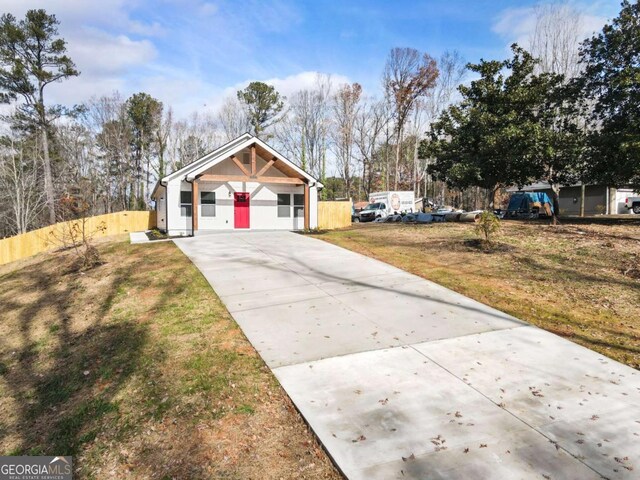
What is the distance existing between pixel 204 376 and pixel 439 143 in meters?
19.1

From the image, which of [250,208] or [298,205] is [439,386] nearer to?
[250,208]

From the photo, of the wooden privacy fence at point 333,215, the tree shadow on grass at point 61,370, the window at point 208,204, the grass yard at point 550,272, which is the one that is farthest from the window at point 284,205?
the tree shadow on grass at point 61,370

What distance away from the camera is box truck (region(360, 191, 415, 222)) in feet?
103

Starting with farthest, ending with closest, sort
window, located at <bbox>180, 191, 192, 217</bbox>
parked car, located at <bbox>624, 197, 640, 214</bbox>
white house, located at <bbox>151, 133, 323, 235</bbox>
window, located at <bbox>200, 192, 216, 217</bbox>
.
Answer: parked car, located at <bbox>624, 197, 640, 214</bbox>, window, located at <bbox>200, 192, 216, 217</bbox>, window, located at <bbox>180, 191, 192, 217</bbox>, white house, located at <bbox>151, 133, 323, 235</bbox>

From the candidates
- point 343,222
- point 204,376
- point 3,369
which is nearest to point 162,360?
point 204,376

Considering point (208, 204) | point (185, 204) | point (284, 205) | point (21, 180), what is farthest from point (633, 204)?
Answer: point (21, 180)

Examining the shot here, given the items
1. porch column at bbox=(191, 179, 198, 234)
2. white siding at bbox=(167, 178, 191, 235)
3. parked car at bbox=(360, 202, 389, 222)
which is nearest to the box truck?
parked car at bbox=(360, 202, 389, 222)

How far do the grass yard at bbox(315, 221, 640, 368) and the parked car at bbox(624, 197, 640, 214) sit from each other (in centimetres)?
2047

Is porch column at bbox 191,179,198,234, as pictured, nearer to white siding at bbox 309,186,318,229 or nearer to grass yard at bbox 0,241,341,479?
white siding at bbox 309,186,318,229

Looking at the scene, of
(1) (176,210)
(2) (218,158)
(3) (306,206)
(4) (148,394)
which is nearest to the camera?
(4) (148,394)

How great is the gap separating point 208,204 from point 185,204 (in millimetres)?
1071

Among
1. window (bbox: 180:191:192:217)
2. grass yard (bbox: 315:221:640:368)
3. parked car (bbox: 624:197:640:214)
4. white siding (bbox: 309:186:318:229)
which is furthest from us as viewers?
parked car (bbox: 624:197:640:214)

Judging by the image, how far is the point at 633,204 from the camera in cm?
2961
